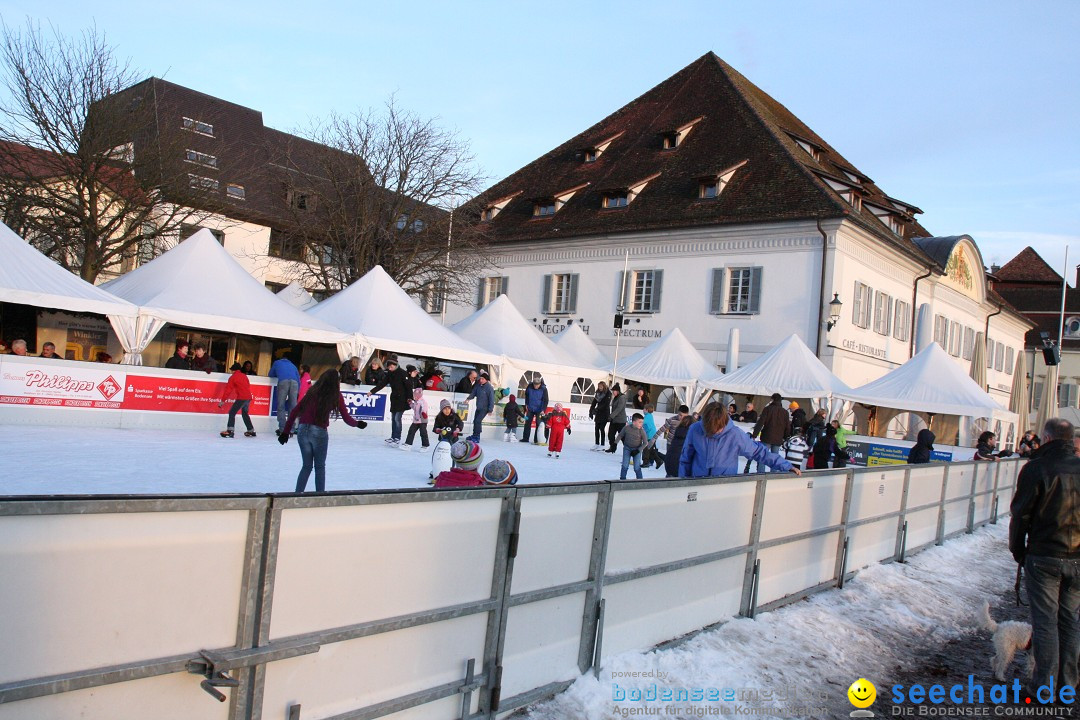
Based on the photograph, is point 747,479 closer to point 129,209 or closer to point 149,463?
point 149,463

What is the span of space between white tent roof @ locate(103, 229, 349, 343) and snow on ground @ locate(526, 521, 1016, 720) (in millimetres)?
14226

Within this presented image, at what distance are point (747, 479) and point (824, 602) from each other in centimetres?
209

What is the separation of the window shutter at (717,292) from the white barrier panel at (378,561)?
30095mm

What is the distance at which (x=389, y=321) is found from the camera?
72.3 ft

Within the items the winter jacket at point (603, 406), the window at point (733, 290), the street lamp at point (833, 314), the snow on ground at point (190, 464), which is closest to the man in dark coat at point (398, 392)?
the snow on ground at point (190, 464)

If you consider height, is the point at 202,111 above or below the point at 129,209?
above

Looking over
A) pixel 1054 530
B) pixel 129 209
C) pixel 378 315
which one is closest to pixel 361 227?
pixel 129 209

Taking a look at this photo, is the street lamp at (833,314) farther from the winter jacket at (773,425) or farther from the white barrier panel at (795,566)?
the white barrier panel at (795,566)

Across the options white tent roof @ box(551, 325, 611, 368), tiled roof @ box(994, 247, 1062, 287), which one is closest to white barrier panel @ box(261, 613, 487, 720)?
white tent roof @ box(551, 325, 611, 368)

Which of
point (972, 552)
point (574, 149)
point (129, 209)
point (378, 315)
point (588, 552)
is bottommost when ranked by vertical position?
point (972, 552)

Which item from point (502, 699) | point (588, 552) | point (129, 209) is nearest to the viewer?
point (502, 699)

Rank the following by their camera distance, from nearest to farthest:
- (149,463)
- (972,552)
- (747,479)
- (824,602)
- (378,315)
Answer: (747,479) → (824,602) → (149,463) → (972,552) → (378,315)

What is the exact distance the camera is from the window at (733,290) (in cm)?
3284

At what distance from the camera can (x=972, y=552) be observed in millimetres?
12406
